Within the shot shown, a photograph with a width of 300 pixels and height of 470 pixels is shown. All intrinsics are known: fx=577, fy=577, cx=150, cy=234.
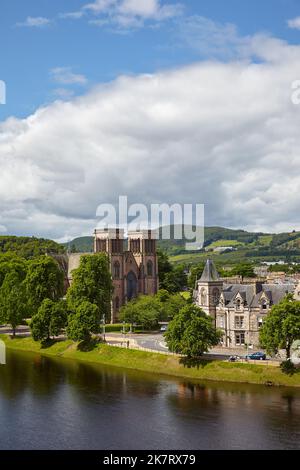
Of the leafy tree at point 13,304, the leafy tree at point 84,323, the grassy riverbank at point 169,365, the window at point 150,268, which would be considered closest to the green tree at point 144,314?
the grassy riverbank at point 169,365

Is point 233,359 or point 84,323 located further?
point 84,323

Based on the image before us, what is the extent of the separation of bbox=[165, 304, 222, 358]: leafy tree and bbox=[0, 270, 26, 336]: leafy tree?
4124 centimetres

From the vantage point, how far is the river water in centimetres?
5138

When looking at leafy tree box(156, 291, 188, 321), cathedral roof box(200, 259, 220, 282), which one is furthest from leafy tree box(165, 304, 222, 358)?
leafy tree box(156, 291, 188, 321)

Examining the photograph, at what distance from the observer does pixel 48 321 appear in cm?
10144

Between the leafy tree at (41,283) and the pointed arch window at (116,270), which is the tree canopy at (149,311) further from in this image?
the pointed arch window at (116,270)

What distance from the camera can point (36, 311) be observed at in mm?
112438

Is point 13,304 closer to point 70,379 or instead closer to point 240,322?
point 70,379

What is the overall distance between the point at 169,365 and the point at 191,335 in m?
6.48

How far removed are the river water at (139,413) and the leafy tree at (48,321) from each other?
19455 mm

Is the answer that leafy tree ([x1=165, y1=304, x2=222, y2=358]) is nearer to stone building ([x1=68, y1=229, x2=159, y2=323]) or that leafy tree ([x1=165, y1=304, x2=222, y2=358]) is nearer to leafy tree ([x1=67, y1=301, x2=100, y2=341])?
leafy tree ([x1=67, y1=301, x2=100, y2=341])

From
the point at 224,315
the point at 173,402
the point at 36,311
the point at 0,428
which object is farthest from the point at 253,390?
the point at 36,311

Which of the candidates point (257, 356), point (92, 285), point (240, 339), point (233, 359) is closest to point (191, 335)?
point (233, 359)
